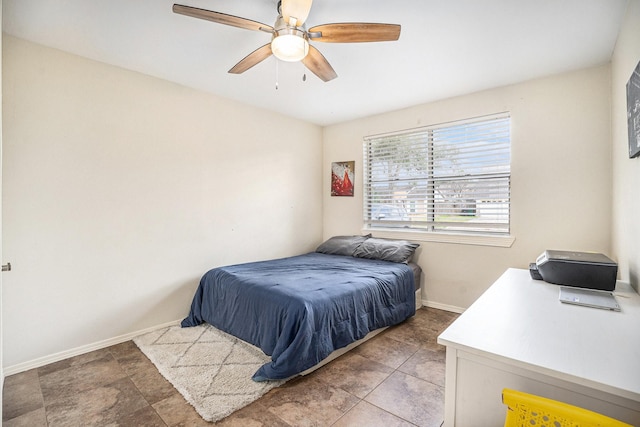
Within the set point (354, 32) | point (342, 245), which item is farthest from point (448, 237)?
point (354, 32)

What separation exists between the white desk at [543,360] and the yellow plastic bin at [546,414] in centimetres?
10

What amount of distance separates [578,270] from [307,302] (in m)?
1.66

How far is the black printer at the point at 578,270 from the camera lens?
1638 mm

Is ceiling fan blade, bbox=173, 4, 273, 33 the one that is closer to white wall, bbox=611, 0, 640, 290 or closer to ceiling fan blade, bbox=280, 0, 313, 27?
ceiling fan blade, bbox=280, 0, 313, 27

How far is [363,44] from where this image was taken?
7.48 ft

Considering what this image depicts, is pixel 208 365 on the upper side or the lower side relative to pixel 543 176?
lower

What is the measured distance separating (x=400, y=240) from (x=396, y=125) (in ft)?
4.80

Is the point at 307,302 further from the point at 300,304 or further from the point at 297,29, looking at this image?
the point at 297,29

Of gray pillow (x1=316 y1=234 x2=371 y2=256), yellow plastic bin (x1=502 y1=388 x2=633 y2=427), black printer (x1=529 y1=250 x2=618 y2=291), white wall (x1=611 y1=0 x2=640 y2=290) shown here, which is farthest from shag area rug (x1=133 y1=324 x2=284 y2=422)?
white wall (x1=611 y1=0 x2=640 y2=290)

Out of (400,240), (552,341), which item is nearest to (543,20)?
(552,341)

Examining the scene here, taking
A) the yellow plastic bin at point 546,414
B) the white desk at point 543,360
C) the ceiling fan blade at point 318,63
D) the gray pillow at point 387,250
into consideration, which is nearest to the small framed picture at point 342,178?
the gray pillow at point 387,250

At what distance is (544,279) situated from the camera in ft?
6.20

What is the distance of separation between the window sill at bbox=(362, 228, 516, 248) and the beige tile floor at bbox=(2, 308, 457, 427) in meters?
1.29

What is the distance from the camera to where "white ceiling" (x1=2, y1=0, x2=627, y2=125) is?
6.15 ft
